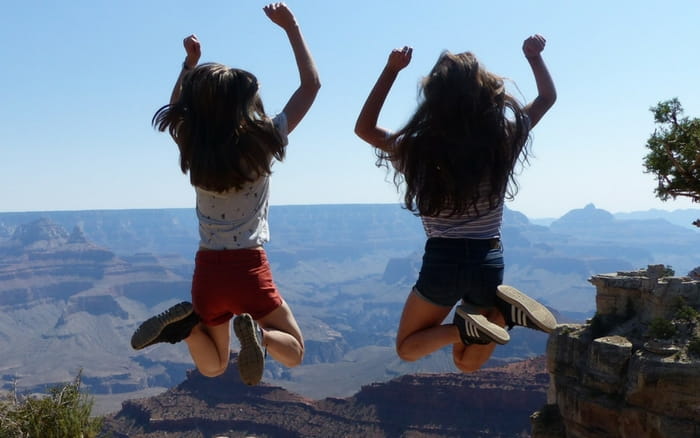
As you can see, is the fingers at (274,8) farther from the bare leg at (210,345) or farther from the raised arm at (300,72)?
the bare leg at (210,345)

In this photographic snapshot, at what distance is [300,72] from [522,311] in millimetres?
2899

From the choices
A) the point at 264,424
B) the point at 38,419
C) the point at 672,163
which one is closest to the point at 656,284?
the point at 672,163

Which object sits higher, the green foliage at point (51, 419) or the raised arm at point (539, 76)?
the raised arm at point (539, 76)

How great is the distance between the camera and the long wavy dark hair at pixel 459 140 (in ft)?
20.7

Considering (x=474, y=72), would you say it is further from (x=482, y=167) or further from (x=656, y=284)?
(x=656, y=284)

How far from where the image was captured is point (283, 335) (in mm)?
6402

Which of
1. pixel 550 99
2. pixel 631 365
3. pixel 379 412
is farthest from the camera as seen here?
pixel 379 412

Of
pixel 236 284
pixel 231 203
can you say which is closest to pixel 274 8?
pixel 231 203

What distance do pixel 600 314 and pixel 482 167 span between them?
2027cm

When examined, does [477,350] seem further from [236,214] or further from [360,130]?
[236,214]

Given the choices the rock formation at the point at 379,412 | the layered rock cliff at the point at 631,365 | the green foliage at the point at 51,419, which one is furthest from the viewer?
the rock formation at the point at 379,412

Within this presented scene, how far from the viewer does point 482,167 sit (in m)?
6.42

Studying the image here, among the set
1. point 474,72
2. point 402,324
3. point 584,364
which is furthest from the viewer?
point 584,364

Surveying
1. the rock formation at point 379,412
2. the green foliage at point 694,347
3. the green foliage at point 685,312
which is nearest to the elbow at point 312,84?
the green foliage at point 694,347
